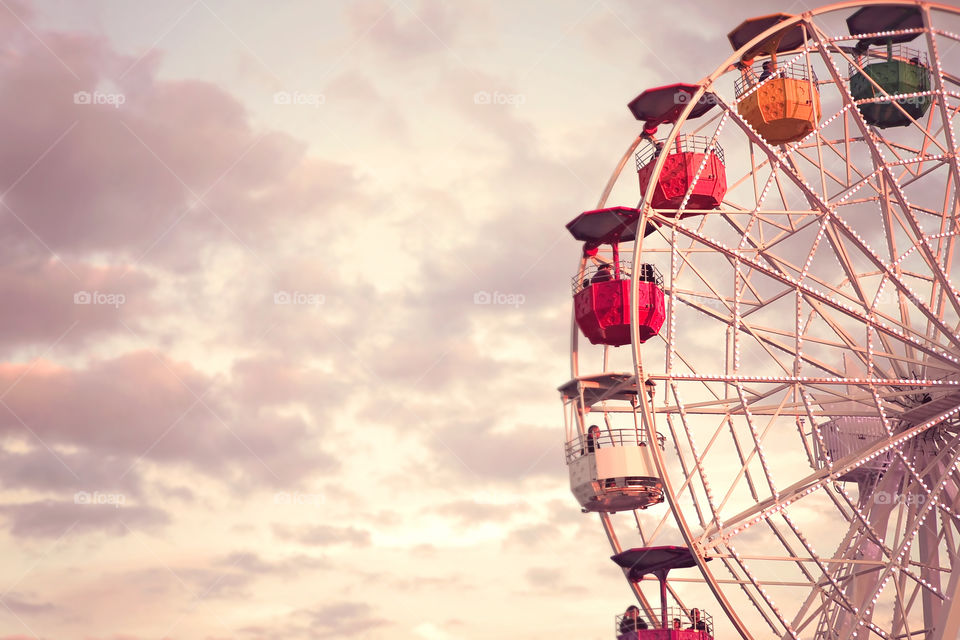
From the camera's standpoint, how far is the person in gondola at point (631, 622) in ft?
108

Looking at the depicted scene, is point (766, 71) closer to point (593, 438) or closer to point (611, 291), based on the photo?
point (611, 291)

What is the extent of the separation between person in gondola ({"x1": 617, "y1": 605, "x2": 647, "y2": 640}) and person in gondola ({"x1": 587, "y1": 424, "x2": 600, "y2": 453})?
418cm

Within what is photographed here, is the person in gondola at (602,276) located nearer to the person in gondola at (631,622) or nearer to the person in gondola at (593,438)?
→ the person in gondola at (593,438)

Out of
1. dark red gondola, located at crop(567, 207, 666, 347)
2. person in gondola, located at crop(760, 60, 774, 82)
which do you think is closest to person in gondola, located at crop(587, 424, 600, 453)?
dark red gondola, located at crop(567, 207, 666, 347)

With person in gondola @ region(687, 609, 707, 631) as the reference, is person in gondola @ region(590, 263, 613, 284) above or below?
above

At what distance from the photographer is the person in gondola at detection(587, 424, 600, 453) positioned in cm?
3378

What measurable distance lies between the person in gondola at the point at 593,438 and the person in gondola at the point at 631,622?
4185mm

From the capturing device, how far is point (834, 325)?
109 ft

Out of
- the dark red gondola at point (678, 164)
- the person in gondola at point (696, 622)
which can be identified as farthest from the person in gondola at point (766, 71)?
the person in gondola at point (696, 622)

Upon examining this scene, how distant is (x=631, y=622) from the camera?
33031 millimetres

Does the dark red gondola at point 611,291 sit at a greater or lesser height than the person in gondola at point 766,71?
lesser

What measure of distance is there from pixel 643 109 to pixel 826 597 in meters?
13.9

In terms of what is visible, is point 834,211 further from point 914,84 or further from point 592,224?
point 914,84

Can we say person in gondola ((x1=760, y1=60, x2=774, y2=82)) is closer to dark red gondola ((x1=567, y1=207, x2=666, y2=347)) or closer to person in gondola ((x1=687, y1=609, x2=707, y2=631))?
→ dark red gondola ((x1=567, y1=207, x2=666, y2=347))
